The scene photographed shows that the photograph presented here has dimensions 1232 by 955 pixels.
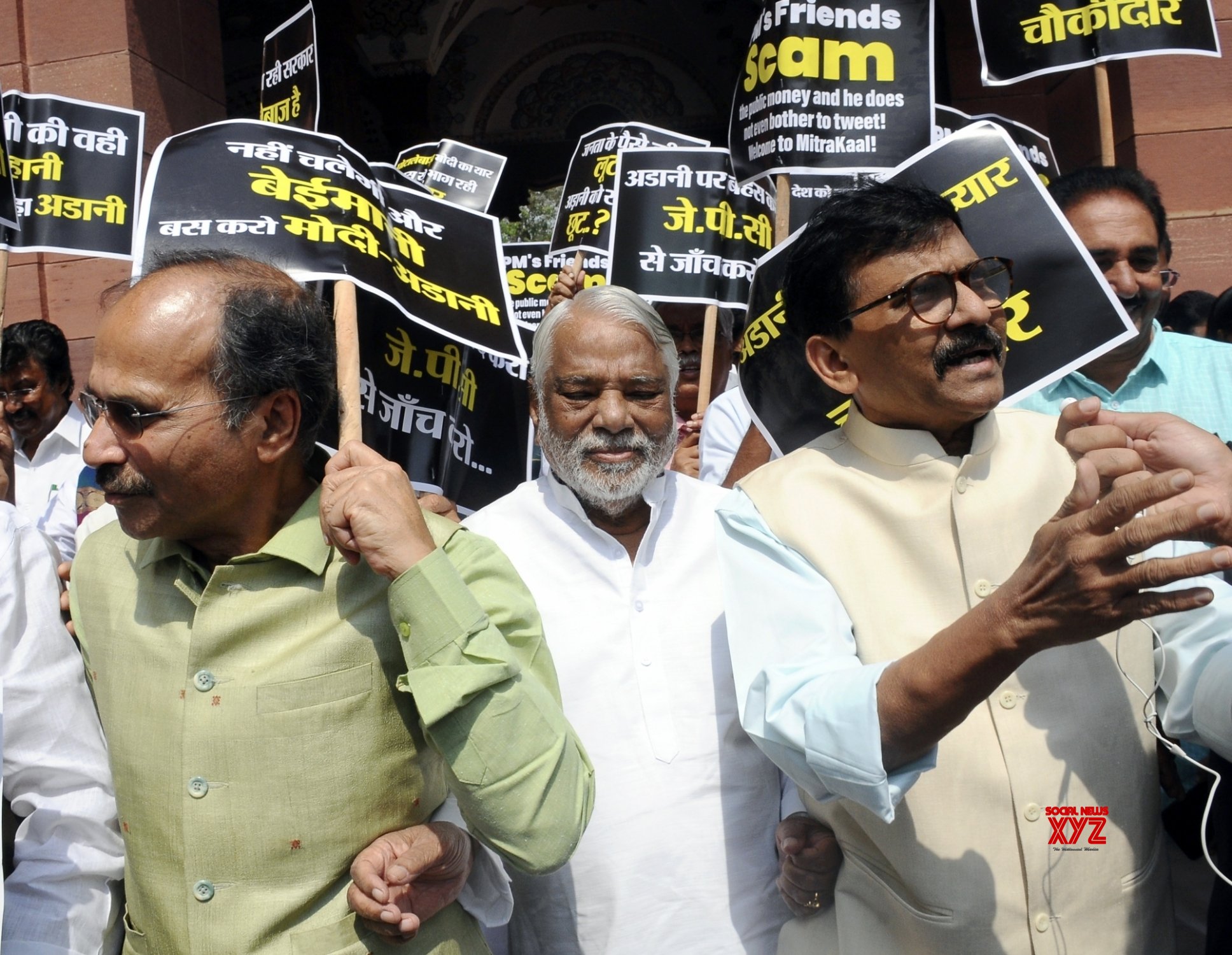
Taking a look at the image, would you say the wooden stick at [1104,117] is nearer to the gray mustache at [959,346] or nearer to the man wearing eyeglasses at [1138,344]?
the man wearing eyeglasses at [1138,344]

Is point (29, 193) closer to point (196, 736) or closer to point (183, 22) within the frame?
point (183, 22)

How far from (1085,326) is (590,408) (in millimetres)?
1123

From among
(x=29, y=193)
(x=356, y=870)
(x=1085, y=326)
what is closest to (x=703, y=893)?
(x=356, y=870)

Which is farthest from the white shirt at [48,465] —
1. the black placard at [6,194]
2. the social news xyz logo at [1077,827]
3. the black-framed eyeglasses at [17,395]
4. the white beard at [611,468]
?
the social news xyz logo at [1077,827]

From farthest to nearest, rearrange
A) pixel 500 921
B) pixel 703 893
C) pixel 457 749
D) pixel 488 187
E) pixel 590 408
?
A: pixel 488 187 < pixel 590 408 < pixel 703 893 < pixel 500 921 < pixel 457 749

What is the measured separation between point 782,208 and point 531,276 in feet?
6.28

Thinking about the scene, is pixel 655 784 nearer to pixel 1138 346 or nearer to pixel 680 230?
pixel 1138 346

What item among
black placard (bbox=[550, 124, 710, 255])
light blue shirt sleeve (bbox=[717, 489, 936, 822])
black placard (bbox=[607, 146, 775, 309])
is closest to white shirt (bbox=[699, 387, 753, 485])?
black placard (bbox=[607, 146, 775, 309])

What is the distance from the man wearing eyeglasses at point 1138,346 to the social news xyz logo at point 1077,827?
1257 mm

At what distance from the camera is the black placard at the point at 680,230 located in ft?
14.4

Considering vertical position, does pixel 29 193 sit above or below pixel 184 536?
above

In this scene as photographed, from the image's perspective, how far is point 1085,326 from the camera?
267 centimetres

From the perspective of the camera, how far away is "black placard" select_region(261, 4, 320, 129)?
4941 mm

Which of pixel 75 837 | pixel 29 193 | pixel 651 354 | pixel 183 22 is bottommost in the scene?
pixel 75 837
